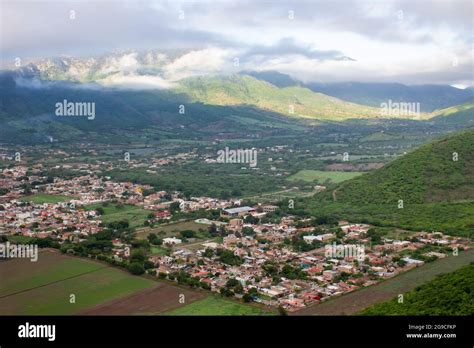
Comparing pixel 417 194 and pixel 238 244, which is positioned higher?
pixel 417 194

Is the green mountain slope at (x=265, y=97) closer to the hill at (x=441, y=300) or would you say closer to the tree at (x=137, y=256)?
the tree at (x=137, y=256)

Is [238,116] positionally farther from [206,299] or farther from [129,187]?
[206,299]

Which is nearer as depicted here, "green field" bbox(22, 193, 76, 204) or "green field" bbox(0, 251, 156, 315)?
"green field" bbox(0, 251, 156, 315)

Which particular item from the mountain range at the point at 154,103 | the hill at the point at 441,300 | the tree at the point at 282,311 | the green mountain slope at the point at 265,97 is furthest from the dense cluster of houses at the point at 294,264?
the green mountain slope at the point at 265,97

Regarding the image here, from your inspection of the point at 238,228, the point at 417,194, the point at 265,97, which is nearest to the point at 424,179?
the point at 417,194

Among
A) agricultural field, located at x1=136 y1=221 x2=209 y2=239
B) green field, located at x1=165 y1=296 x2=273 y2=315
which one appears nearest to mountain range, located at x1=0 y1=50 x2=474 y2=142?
agricultural field, located at x1=136 y1=221 x2=209 y2=239

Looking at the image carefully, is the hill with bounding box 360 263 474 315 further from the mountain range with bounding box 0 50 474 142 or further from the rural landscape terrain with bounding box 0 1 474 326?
the mountain range with bounding box 0 50 474 142

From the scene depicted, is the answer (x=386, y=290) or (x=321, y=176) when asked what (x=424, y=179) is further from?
(x=386, y=290)

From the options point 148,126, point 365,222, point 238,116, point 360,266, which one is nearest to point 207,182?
point 365,222
